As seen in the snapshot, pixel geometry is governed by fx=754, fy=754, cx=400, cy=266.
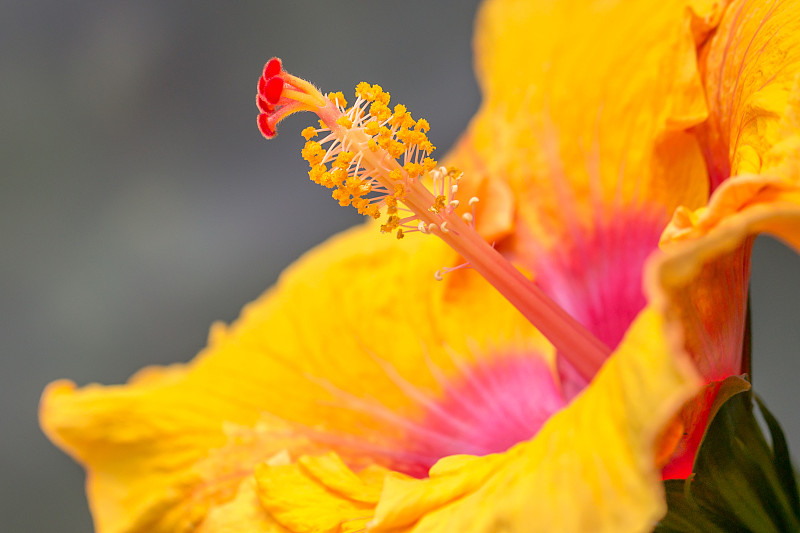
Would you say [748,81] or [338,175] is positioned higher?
[338,175]

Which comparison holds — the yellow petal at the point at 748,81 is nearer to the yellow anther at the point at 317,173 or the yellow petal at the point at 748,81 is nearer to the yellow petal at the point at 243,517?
the yellow anther at the point at 317,173

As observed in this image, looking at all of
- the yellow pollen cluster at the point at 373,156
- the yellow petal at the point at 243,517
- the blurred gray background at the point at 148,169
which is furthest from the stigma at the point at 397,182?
the blurred gray background at the point at 148,169

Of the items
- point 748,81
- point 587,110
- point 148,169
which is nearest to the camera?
point 748,81

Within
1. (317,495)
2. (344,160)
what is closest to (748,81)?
(344,160)

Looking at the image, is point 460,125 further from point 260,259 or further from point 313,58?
point 260,259

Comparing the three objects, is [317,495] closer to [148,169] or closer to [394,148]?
[394,148]

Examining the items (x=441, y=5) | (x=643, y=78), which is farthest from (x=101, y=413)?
(x=441, y=5)

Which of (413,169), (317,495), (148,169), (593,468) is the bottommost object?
(593,468)
